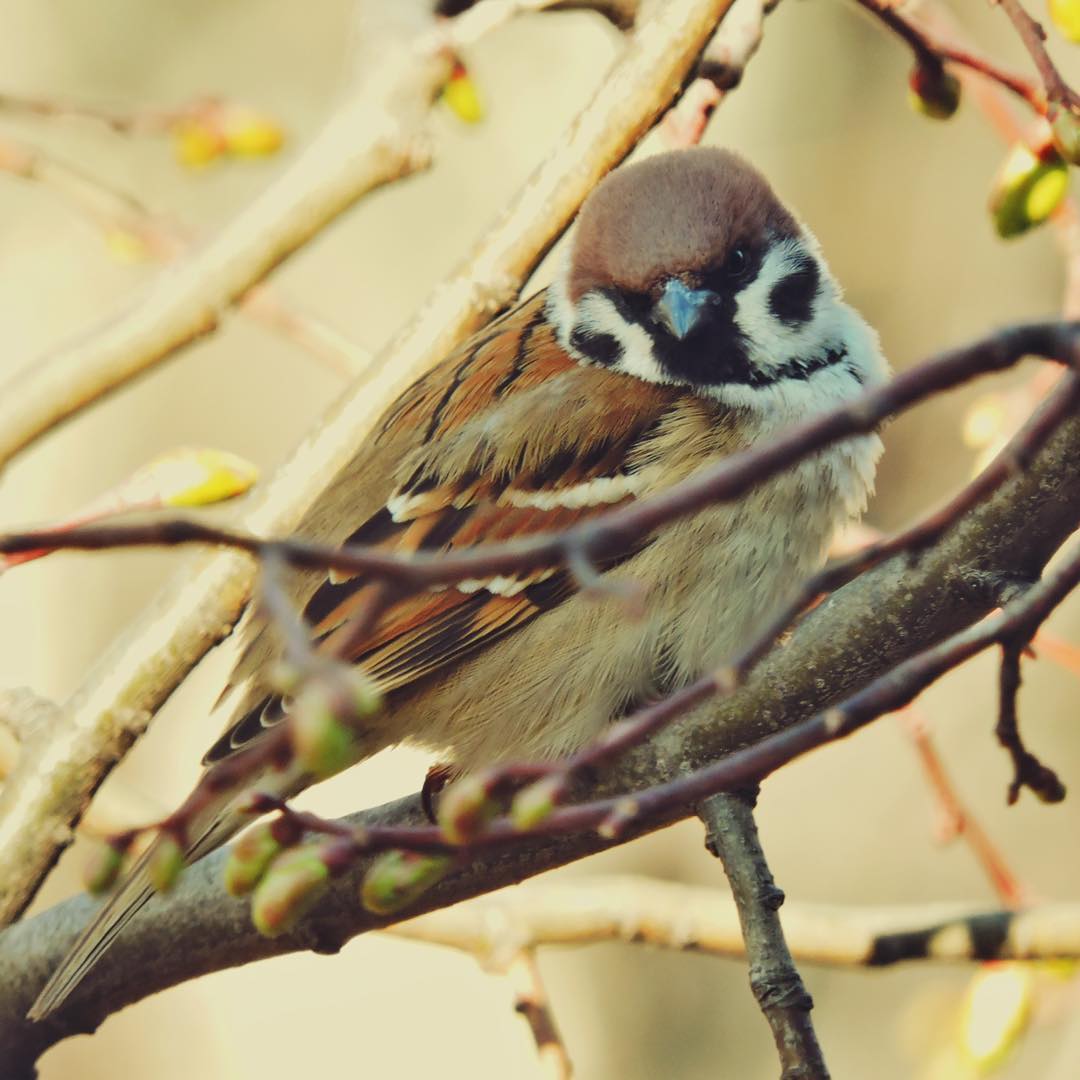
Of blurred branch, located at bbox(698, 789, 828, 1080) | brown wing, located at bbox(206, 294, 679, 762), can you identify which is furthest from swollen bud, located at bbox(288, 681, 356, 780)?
brown wing, located at bbox(206, 294, 679, 762)

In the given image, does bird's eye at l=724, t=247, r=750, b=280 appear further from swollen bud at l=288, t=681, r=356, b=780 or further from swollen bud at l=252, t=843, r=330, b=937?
swollen bud at l=288, t=681, r=356, b=780

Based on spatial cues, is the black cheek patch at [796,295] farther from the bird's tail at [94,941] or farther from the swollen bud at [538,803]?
the swollen bud at [538,803]

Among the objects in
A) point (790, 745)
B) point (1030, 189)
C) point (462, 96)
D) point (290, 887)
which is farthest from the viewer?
point (462, 96)

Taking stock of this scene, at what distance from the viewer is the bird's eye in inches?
104

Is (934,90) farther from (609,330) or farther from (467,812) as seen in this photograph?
(467,812)

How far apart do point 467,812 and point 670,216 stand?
167 centimetres

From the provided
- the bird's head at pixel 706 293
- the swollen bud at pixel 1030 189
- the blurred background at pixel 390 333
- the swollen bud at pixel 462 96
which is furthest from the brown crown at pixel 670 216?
the blurred background at pixel 390 333

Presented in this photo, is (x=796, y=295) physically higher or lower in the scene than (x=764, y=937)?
higher

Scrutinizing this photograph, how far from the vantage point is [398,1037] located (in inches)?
172

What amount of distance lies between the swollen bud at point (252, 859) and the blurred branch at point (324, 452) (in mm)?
1129

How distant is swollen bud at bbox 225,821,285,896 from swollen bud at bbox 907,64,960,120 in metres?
1.45

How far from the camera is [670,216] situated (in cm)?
259

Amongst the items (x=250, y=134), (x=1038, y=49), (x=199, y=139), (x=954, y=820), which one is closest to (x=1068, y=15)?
(x=1038, y=49)

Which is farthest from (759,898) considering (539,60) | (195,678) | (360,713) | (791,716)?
(539,60)
